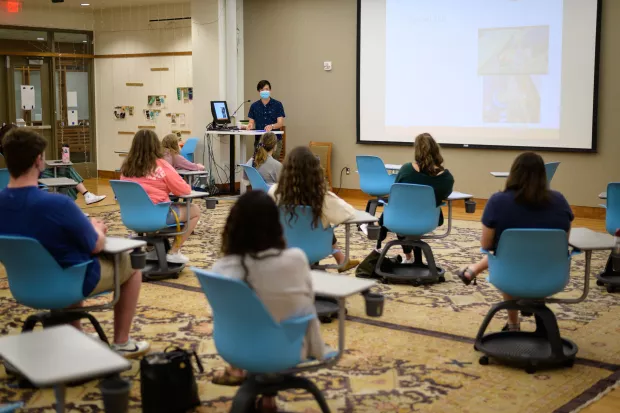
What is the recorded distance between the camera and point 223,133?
11703 millimetres

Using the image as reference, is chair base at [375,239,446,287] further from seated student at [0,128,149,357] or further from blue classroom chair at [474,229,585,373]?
seated student at [0,128,149,357]

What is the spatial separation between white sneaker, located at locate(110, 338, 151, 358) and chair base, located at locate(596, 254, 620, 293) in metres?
3.71

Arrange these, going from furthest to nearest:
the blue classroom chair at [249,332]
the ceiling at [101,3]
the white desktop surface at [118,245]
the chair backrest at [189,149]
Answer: the ceiling at [101,3]
the chair backrest at [189,149]
the white desktop surface at [118,245]
the blue classroom chair at [249,332]

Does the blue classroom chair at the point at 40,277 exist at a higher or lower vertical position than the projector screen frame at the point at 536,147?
lower

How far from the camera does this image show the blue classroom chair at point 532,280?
429 cm

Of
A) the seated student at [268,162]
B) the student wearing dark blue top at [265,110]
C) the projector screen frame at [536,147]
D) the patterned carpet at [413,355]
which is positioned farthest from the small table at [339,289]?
the student wearing dark blue top at [265,110]

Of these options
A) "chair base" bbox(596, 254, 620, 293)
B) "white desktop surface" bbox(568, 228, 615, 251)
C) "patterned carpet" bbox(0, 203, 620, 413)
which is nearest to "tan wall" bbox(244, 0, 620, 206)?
"chair base" bbox(596, 254, 620, 293)

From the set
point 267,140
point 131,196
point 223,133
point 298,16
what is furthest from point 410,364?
point 298,16

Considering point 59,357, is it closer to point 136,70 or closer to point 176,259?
point 176,259

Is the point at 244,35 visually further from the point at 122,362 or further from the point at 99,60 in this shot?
the point at 122,362

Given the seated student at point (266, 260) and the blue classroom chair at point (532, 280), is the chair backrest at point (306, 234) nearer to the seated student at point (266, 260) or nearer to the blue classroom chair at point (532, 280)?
the blue classroom chair at point (532, 280)

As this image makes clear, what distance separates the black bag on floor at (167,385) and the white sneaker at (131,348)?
0.81 metres

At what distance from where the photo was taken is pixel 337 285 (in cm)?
339

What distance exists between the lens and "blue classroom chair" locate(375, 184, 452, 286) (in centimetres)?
630
